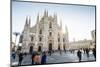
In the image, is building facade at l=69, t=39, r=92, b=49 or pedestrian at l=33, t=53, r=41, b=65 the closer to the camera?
pedestrian at l=33, t=53, r=41, b=65

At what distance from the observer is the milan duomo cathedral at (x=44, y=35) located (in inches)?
85.3

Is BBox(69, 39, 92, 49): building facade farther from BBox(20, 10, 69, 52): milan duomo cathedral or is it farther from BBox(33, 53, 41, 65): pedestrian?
BBox(33, 53, 41, 65): pedestrian

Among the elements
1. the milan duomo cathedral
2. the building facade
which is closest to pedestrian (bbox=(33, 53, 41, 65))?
the milan duomo cathedral

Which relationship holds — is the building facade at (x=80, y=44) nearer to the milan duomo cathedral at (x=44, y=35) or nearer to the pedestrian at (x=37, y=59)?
the milan duomo cathedral at (x=44, y=35)

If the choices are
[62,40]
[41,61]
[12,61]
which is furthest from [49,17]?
[12,61]

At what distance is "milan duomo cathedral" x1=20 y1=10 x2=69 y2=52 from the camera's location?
2.17 metres

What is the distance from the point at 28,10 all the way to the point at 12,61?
610 millimetres

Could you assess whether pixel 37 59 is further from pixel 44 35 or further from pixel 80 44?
pixel 80 44

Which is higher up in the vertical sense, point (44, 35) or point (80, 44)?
point (44, 35)

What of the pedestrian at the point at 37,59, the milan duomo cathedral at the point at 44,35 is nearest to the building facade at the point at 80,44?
the milan duomo cathedral at the point at 44,35

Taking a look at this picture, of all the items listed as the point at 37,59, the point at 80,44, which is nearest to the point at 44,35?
the point at 37,59

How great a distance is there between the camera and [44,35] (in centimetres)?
223

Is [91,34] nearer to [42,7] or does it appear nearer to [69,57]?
[69,57]

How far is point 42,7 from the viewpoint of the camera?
2.22 m
